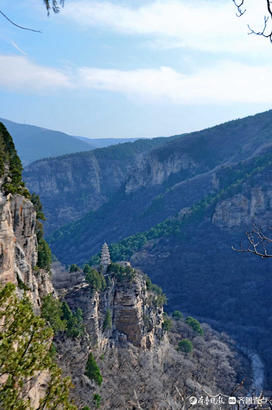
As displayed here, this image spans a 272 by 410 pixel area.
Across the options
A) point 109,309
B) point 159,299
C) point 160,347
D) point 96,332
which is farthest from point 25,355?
point 159,299

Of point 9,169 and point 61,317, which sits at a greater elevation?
point 9,169

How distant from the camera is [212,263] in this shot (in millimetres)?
93250

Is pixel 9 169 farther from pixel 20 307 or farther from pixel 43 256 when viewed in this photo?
pixel 20 307

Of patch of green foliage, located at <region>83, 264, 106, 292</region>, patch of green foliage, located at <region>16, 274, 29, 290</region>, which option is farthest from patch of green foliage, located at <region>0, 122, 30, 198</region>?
patch of green foliage, located at <region>83, 264, 106, 292</region>

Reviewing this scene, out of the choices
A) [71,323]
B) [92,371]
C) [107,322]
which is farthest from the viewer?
[107,322]

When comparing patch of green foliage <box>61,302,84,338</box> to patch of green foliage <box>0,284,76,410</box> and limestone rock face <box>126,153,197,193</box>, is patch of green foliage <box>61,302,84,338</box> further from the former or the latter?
limestone rock face <box>126,153,197,193</box>

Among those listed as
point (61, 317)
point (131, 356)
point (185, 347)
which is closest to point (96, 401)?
point (61, 317)

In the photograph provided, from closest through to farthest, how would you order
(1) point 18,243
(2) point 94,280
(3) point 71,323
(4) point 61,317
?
(1) point 18,243
(4) point 61,317
(3) point 71,323
(2) point 94,280

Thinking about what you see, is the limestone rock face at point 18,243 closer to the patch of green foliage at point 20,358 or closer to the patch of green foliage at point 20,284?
the patch of green foliage at point 20,284

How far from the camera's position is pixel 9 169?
24703 millimetres

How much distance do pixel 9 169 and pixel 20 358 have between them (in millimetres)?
16369

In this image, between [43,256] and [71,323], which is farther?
[71,323]

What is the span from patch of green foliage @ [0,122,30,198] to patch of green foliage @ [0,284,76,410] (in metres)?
12.0

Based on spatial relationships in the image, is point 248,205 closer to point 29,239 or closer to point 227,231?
point 227,231
